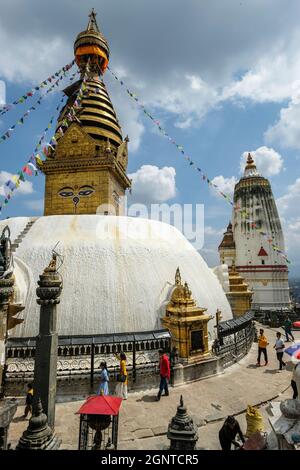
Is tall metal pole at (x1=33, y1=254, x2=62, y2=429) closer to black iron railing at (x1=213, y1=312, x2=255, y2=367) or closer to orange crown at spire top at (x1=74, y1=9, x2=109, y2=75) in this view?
black iron railing at (x1=213, y1=312, x2=255, y2=367)

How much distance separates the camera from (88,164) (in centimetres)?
1942

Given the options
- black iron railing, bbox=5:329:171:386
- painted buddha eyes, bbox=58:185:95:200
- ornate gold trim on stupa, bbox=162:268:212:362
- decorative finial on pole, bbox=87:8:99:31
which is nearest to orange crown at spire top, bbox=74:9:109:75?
decorative finial on pole, bbox=87:8:99:31

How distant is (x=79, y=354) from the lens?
8.55 meters

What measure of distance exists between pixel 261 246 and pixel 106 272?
29080mm

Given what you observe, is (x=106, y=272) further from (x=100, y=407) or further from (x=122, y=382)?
(x=100, y=407)

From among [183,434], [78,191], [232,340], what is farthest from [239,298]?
[183,434]

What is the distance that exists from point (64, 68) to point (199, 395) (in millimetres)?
22513

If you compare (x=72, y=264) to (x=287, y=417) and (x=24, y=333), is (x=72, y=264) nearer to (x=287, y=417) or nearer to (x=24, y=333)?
→ (x=24, y=333)

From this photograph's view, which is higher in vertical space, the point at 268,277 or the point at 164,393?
the point at 268,277

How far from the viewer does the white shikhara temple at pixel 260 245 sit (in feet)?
111

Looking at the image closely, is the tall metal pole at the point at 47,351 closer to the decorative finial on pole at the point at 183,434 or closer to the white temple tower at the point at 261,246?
the decorative finial on pole at the point at 183,434

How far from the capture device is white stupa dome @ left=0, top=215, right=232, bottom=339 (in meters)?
9.97

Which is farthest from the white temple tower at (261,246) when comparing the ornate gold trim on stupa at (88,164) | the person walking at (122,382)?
the person walking at (122,382)
